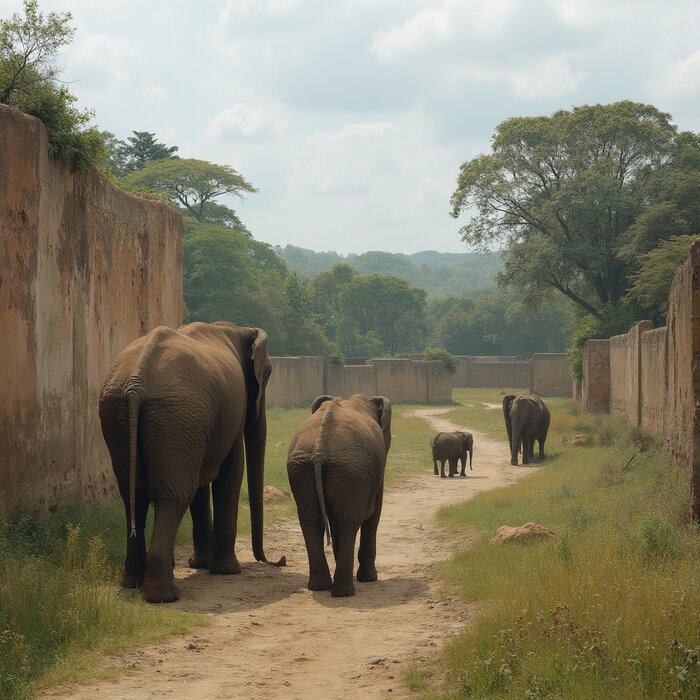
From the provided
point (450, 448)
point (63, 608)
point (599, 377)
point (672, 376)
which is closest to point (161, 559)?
point (63, 608)

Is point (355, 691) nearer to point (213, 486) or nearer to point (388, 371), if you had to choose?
point (213, 486)

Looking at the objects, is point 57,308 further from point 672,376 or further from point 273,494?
point 672,376

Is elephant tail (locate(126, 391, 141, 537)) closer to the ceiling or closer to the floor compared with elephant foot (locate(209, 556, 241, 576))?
closer to the ceiling

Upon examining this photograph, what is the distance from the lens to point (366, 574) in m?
9.02

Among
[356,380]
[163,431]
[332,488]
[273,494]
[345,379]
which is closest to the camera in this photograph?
[163,431]

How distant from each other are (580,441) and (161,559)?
1633cm

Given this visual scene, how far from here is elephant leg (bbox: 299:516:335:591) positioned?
27.2 ft

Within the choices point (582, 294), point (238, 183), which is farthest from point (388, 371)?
point (238, 183)

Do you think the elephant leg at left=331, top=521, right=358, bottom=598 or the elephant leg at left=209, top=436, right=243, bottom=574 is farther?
the elephant leg at left=209, top=436, right=243, bottom=574

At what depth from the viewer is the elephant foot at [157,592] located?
24.8 ft

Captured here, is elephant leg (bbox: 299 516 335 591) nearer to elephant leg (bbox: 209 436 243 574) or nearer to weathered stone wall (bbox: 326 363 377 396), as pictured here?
elephant leg (bbox: 209 436 243 574)

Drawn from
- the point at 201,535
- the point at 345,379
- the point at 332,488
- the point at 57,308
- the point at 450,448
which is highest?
the point at 57,308

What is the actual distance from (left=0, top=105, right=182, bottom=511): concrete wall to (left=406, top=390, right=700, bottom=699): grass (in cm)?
352

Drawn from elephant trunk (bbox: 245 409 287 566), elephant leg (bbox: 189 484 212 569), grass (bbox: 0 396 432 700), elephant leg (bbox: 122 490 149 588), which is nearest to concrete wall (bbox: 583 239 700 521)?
elephant trunk (bbox: 245 409 287 566)
